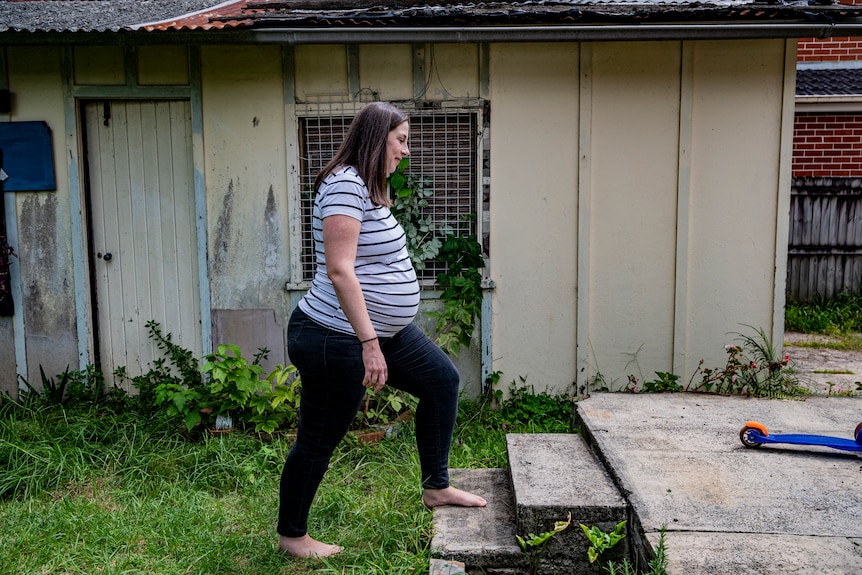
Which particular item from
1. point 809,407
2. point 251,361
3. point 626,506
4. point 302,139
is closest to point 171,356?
point 251,361

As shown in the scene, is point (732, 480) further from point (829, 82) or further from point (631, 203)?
point (829, 82)

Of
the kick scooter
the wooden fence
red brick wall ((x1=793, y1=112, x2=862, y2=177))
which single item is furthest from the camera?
red brick wall ((x1=793, y1=112, x2=862, y2=177))

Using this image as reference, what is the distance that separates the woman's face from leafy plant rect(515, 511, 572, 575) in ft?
5.07

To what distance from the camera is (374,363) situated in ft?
9.26

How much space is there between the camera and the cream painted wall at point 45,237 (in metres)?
5.64

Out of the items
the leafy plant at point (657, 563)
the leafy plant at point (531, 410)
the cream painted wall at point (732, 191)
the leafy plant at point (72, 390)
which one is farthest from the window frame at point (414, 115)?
the leafy plant at point (657, 563)

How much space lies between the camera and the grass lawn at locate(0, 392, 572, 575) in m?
3.36

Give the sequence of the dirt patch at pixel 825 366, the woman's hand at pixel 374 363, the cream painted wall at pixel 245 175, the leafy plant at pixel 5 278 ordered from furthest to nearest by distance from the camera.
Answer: the dirt patch at pixel 825 366 < the leafy plant at pixel 5 278 < the cream painted wall at pixel 245 175 < the woman's hand at pixel 374 363

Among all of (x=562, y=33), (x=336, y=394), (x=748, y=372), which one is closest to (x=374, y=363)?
(x=336, y=394)

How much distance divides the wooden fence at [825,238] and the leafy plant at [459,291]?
5660 millimetres

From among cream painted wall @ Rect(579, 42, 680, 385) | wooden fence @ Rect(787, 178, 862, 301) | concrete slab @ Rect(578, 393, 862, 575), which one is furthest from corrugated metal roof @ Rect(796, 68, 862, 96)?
concrete slab @ Rect(578, 393, 862, 575)

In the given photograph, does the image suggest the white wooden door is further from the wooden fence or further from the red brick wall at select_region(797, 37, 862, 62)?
the red brick wall at select_region(797, 37, 862, 62)

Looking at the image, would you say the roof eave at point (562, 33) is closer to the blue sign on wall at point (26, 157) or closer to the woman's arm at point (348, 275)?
the blue sign on wall at point (26, 157)

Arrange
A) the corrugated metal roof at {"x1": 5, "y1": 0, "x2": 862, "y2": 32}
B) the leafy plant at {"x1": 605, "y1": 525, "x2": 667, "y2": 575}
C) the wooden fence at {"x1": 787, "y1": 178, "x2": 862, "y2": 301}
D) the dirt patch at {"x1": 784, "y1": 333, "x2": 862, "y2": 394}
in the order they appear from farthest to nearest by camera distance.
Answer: the wooden fence at {"x1": 787, "y1": 178, "x2": 862, "y2": 301}
the dirt patch at {"x1": 784, "y1": 333, "x2": 862, "y2": 394}
the corrugated metal roof at {"x1": 5, "y1": 0, "x2": 862, "y2": 32}
the leafy plant at {"x1": 605, "y1": 525, "x2": 667, "y2": 575}
